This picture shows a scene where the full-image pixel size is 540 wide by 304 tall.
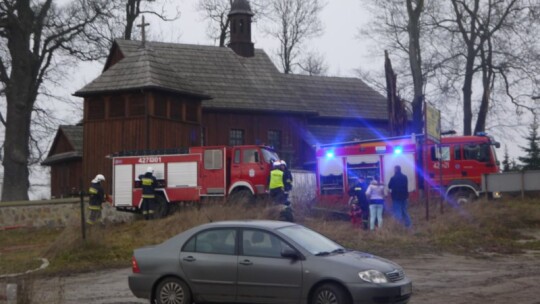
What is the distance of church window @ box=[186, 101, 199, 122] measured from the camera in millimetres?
40438

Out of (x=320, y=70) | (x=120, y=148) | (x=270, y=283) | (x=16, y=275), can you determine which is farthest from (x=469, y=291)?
(x=320, y=70)

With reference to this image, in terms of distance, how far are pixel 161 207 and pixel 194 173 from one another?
5.82 feet

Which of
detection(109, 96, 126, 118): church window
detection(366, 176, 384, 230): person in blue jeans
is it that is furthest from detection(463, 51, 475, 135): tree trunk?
detection(366, 176, 384, 230): person in blue jeans

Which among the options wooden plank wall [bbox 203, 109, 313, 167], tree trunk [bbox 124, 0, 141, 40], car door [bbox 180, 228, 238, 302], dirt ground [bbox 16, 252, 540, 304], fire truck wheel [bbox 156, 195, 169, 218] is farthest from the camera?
tree trunk [bbox 124, 0, 141, 40]

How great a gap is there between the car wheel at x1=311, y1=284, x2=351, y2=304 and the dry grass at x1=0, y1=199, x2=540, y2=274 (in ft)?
25.3

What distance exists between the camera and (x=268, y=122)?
161 ft

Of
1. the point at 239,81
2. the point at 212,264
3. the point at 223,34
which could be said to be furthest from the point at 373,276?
the point at 223,34

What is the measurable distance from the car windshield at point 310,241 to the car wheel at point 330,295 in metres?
0.65

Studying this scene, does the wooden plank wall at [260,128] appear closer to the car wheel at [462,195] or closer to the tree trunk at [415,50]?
the tree trunk at [415,50]

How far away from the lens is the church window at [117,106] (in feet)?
126

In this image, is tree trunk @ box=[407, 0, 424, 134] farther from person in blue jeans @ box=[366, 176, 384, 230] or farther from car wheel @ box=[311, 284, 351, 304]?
car wheel @ box=[311, 284, 351, 304]

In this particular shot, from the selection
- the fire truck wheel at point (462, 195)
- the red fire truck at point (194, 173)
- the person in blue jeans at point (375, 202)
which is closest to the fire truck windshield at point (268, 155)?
the red fire truck at point (194, 173)

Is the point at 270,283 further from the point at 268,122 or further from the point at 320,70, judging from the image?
the point at 320,70

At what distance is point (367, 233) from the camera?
21609mm
